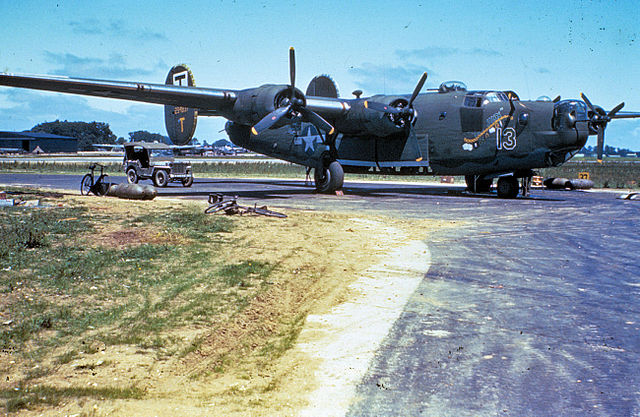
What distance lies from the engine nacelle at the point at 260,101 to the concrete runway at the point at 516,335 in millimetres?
12184

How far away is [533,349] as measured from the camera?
Answer: 5824 millimetres

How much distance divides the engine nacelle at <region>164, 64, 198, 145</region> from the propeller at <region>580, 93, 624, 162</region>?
19.6 meters

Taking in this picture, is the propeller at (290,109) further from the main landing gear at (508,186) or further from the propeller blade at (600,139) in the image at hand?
the propeller blade at (600,139)

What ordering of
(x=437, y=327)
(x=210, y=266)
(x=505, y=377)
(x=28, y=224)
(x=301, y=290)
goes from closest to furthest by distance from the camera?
(x=505, y=377), (x=437, y=327), (x=301, y=290), (x=210, y=266), (x=28, y=224)

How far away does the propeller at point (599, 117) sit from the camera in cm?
2295

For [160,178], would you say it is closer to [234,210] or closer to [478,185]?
[234,210]

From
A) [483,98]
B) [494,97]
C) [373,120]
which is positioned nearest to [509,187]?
[494,97]

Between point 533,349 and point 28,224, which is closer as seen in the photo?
point 533,349

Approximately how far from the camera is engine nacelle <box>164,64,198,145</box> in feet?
98.3

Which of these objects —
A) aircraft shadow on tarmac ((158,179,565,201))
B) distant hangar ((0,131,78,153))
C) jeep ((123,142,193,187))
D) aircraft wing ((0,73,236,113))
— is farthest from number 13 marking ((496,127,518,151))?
distant hangar ((0,131,78,153))

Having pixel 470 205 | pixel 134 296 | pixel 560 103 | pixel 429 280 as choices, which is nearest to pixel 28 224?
pixel 134 296

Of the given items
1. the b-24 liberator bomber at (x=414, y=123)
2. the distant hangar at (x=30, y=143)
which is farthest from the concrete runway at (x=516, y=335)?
the distant hangar at (x=30, y=143)

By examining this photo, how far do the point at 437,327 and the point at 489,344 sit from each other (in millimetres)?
751

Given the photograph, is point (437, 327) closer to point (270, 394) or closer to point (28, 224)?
point (270, 394)
